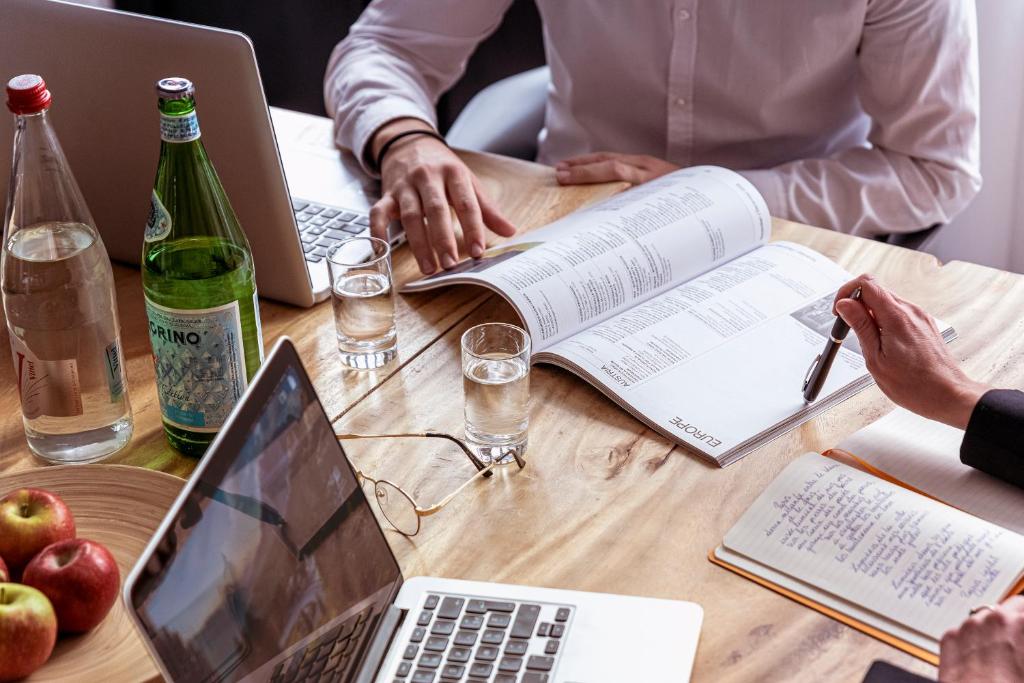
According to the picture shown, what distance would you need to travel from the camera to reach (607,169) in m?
1.48

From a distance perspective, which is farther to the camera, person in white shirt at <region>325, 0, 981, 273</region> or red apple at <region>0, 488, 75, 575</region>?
person in white shirt at <region>325, 0, 981, 273</region>

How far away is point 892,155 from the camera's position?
159 cm

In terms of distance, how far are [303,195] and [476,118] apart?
535mm

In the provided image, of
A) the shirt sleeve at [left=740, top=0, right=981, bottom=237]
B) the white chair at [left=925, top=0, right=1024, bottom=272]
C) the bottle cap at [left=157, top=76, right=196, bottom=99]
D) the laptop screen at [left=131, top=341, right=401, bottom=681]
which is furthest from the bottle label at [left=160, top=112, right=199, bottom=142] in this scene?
the white chair at [left=925, top=0, right=1024, bottom=272]

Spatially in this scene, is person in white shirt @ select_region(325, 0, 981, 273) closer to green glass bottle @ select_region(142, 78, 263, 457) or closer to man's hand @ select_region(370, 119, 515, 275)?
man's hand @ select_region(370, 119, 515, 275)

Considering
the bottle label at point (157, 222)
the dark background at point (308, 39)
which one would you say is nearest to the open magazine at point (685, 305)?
the bottle label at point (157, 222)

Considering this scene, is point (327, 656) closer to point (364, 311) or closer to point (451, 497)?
point (451, 497)

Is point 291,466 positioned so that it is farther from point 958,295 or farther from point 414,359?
point 958,295

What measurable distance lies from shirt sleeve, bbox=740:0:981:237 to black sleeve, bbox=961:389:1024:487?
623mm

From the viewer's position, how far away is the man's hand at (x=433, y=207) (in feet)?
4.19

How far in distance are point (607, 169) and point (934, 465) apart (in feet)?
2.14

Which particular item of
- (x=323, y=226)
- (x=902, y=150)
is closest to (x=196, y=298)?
(x=323, y=226)

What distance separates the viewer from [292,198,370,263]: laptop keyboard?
1.29 metres

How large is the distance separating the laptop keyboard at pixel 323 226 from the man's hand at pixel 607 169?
0.29 meters
